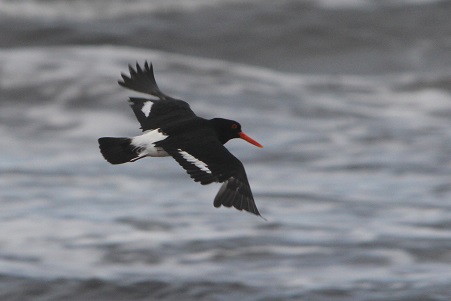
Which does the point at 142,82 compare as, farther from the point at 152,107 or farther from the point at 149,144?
the point at 149,144

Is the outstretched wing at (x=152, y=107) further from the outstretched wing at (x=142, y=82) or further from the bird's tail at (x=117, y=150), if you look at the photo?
the bird's tail at (x=117, y=150)

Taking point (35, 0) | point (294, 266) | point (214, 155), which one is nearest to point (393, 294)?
point (294, 266)

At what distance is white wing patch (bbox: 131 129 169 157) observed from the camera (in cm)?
820

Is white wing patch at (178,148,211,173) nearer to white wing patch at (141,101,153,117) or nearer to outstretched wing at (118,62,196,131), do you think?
outstretched wing at (118,62,196,131)

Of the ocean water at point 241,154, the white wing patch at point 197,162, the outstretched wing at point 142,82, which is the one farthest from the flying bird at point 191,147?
the ocean water at point 241,154

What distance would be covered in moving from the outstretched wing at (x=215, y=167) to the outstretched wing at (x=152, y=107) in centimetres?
55

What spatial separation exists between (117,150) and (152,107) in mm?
1024

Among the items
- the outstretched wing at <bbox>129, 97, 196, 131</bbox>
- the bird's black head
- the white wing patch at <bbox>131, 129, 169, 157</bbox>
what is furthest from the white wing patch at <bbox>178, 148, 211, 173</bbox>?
the outstretched wing at <bbox>129, 97, 196, 131</bbox>

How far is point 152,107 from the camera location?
9.22 metres

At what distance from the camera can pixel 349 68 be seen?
2608 centimetres

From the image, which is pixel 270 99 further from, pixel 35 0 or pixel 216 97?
pixel 35 0

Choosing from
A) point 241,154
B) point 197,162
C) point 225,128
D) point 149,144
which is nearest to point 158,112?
point 225,128

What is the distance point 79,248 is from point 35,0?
16588 mm

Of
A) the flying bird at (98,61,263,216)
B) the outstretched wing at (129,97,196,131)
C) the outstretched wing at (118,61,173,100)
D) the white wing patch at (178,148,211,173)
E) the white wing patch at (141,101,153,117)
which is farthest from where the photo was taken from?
the outstretched wing at (118,61,173,100)
